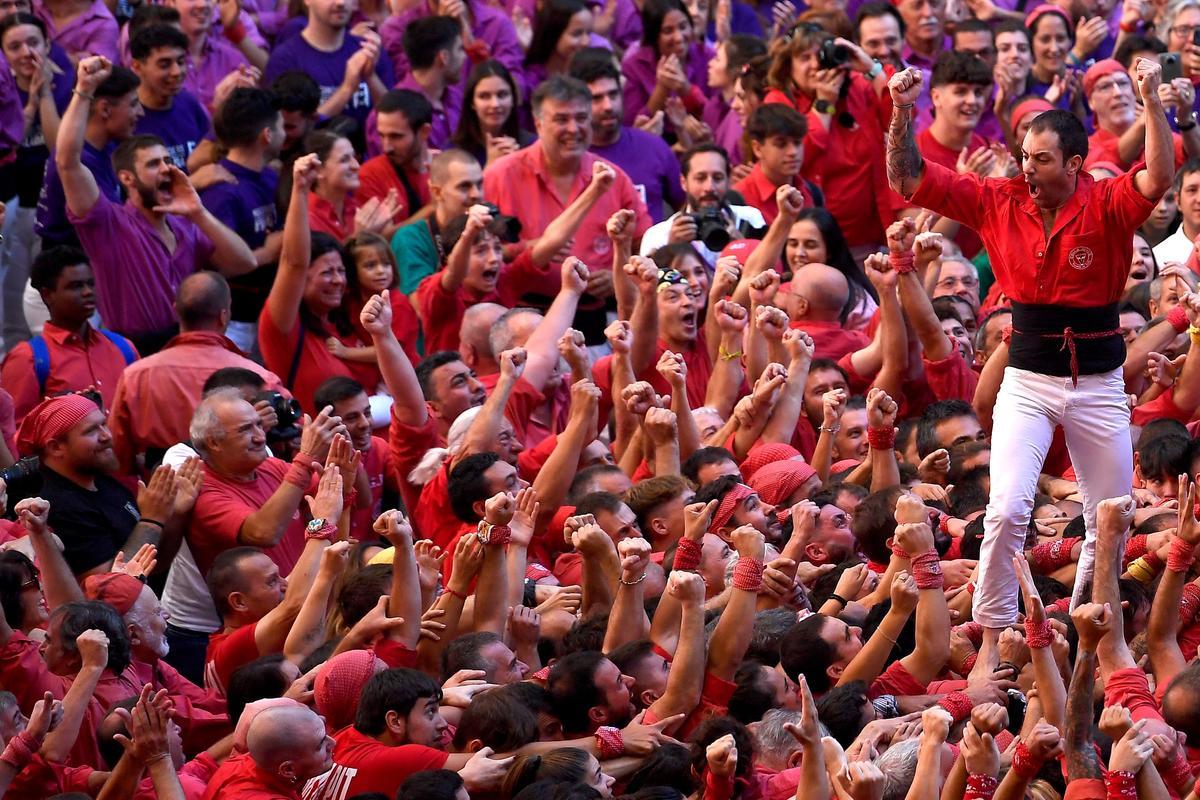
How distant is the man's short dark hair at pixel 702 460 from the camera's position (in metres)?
8.66

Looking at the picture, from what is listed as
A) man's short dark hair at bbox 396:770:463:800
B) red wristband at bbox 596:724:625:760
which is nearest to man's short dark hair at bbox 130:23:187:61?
red wristband at bbox 596:724:625:760

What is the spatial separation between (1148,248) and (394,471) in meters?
3.98

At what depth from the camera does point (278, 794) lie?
6.29 metres

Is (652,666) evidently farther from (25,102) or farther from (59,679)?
(25,102)

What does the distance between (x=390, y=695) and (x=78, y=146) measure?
12.8 ft

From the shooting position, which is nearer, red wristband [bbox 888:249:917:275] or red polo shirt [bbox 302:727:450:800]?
red polo shirt [bbox 302:727:450:800]

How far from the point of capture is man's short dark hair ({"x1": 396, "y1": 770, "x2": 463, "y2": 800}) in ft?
19.7

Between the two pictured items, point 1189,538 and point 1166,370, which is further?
point 1166,370

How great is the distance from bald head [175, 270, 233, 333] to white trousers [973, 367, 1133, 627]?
3.33 metres

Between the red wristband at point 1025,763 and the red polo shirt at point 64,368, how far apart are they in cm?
468

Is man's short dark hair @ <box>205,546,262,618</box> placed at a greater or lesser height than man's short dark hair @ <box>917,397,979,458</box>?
lesser

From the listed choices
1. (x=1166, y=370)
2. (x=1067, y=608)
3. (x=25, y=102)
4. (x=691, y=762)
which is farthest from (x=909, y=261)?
(x=25, y=102)

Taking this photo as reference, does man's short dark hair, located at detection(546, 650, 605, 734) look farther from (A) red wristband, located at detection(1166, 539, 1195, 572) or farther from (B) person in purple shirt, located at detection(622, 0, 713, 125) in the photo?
(B) person in purple shirt, located at detection(622, 0, 713, 125)

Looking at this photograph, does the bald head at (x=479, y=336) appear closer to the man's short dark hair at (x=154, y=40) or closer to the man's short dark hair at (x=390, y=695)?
the man's short dark hair at (x=154, y=40)
